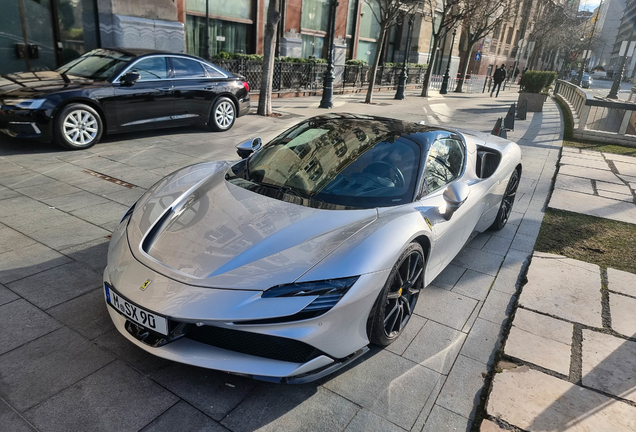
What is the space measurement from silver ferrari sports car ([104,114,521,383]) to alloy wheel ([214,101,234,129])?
593cm

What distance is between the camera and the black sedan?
22.4 ft

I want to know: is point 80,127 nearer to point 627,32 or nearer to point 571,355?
point 571,355

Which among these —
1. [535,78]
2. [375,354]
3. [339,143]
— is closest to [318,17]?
[535,78]

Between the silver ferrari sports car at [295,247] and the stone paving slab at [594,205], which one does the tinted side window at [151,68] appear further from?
the stone paving slab at [594,205]

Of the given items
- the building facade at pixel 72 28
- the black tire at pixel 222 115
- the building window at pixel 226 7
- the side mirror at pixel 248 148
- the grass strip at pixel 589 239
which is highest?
the building window at pixel 226 7

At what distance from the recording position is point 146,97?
8.19 metres

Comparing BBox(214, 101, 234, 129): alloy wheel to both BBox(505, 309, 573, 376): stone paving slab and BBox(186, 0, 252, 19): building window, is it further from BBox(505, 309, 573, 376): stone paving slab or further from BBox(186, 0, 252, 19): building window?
BBox(505, 309, 573, 376): stone paving slab

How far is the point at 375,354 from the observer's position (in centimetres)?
302

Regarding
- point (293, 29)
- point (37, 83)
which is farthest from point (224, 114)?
point (293, 29)

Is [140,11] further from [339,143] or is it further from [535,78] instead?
[535,78]

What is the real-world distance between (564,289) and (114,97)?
23.5ft

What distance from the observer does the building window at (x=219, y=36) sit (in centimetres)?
1544

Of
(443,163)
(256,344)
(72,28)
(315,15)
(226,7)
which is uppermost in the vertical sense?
(315,15)

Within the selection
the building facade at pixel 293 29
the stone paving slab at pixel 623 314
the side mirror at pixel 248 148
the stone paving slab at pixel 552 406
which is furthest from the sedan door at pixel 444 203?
the building facade at pixel 293 29
